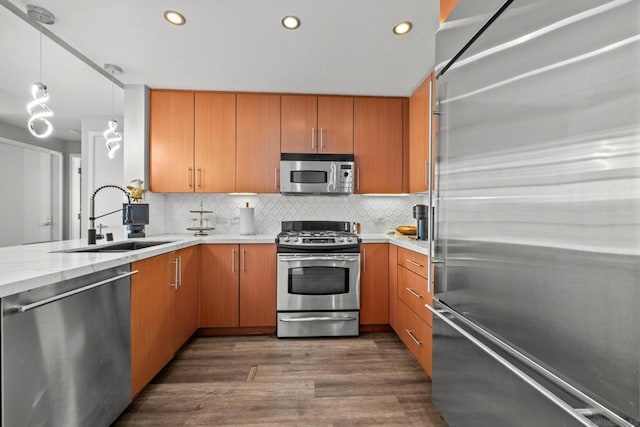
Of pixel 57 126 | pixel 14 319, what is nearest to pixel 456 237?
pixel 14 319

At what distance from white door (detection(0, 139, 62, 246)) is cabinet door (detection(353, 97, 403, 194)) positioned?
16.8 feet

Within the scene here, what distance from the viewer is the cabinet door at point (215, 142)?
3199 mm

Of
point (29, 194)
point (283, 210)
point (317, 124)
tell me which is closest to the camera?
point (317, 124)

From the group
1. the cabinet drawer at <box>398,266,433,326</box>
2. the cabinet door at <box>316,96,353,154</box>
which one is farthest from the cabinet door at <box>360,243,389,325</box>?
the cabinet door at <box>316,96,353,154</box>

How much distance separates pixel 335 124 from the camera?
331 cm

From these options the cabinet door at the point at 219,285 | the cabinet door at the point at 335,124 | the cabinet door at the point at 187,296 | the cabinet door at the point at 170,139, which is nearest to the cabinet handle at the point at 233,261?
the cabinet door at the point at 219,285

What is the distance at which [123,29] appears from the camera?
2150 mm

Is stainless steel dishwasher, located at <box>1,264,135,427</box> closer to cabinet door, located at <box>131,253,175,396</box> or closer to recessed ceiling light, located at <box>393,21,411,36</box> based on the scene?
cabinet door, located at <box>131,253,175,396</box>

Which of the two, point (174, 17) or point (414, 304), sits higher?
point (174, 17)

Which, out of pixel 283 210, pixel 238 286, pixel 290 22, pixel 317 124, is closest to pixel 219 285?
pixel 238 286

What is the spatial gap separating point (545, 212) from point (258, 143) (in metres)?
2.80

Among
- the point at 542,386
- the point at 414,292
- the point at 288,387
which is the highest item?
the point at 542,386

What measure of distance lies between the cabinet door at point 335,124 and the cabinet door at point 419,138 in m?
0.63

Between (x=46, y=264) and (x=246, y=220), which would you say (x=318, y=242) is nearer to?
(x=246, y=220)
